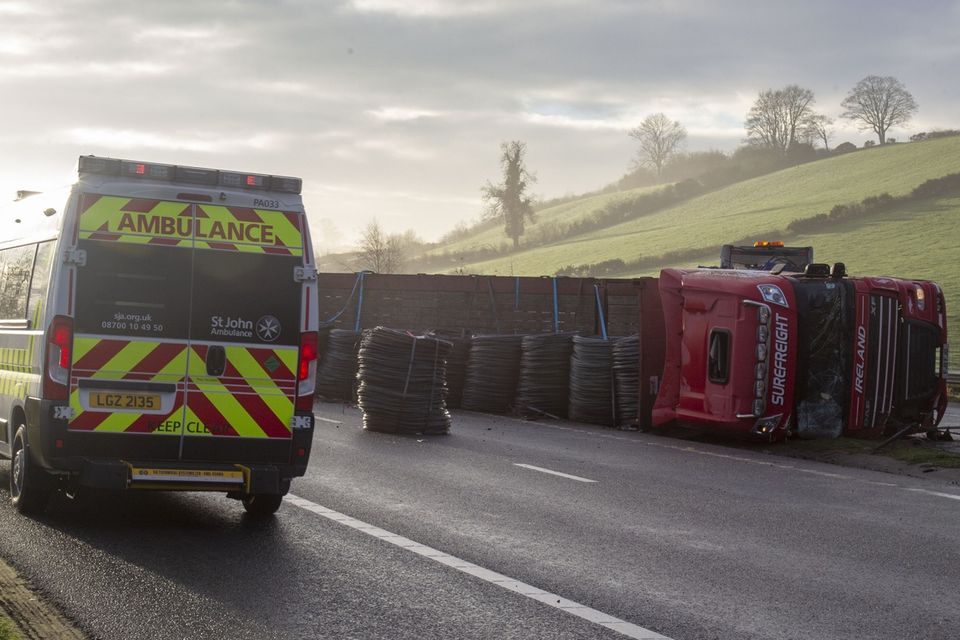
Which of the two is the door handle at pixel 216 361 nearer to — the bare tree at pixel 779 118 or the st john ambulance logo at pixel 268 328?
the st john ambulance logo at pixel 268 328

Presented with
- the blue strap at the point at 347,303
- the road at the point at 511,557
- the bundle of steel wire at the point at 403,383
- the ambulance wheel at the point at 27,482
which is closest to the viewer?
the road at the point at 511,557

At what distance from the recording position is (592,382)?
20781 mm

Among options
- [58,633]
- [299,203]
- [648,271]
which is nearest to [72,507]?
[299,203]

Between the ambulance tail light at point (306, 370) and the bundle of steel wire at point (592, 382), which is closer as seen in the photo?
the ambulance tail light at point (306, 370)

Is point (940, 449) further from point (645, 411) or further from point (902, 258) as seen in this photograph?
point (902, 258)

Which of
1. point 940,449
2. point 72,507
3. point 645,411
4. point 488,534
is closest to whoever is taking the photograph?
point 488,534

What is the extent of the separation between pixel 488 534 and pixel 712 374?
28.4ft

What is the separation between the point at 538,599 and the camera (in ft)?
22.4

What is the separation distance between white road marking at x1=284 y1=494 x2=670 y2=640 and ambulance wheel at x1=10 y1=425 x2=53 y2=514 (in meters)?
1.89

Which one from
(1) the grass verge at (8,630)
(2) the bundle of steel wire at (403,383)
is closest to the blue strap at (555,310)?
(2) the bundle of steel wire at (403,383)

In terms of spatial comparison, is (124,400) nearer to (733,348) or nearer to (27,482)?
(27,482)

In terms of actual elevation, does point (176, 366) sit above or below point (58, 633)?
above

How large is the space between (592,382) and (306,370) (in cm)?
1178

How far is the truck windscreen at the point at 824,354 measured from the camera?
16.7m
